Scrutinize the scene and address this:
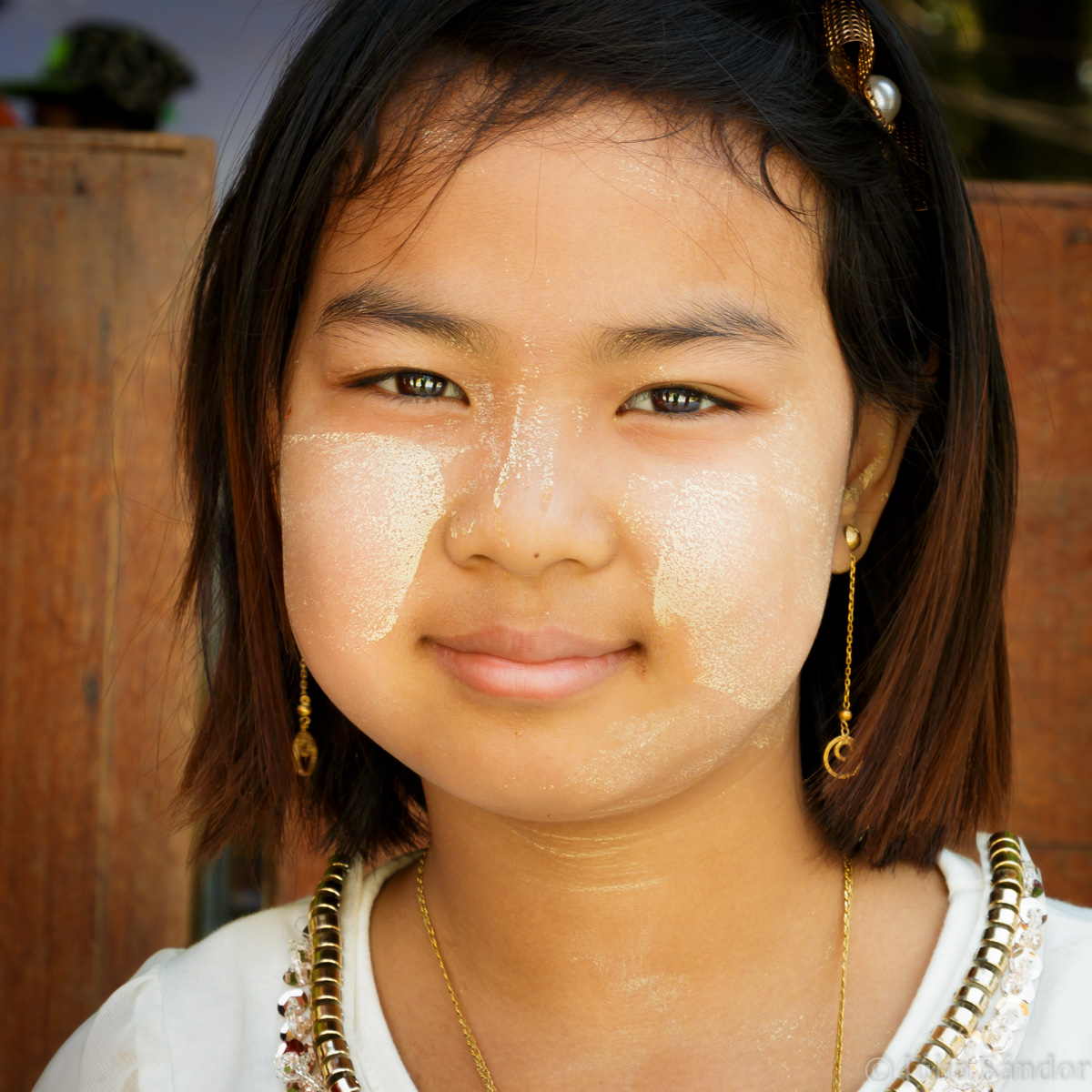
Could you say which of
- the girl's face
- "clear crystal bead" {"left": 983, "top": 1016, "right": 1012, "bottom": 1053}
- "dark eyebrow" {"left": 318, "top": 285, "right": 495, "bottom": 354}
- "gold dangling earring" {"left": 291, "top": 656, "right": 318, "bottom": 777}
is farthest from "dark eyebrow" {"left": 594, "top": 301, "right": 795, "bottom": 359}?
"clear crystal bead" {"left": 983, "top": 1016, "right": 1012, "bottom": 1053}

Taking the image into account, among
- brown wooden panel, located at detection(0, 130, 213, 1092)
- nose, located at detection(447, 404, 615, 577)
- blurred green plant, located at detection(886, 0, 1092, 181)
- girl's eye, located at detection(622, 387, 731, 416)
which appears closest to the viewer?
nose, located at detection(447, 404, 615, 577)

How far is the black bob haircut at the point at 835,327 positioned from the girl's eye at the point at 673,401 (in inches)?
8.2

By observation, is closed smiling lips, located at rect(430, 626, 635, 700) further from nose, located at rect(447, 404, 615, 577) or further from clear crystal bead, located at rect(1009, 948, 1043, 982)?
clear crystal bead, located at rect(1009, 948, 1043, 982)

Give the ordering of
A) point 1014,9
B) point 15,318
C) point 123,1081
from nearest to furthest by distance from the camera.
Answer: point 123,1081, point 15,318, point 1014,9

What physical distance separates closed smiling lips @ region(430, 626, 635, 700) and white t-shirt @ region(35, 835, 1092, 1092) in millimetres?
515

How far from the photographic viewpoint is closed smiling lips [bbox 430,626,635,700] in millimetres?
1179

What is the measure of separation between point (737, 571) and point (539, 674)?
227 mm

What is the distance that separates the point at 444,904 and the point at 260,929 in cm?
A: 28

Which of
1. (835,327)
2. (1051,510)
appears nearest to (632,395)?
(835,327)

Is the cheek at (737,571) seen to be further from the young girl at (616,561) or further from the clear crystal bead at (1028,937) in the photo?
the clear crystal bead at (1028,937)

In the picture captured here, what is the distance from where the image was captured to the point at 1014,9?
4.12 metres

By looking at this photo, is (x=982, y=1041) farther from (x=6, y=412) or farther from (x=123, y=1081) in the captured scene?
(x=6, y=412)

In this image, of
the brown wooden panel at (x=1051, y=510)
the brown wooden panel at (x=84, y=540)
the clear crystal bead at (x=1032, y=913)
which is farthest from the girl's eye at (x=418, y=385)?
the brown wooden panel at (x=1051, y=510)

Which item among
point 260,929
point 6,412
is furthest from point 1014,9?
point 260,929
